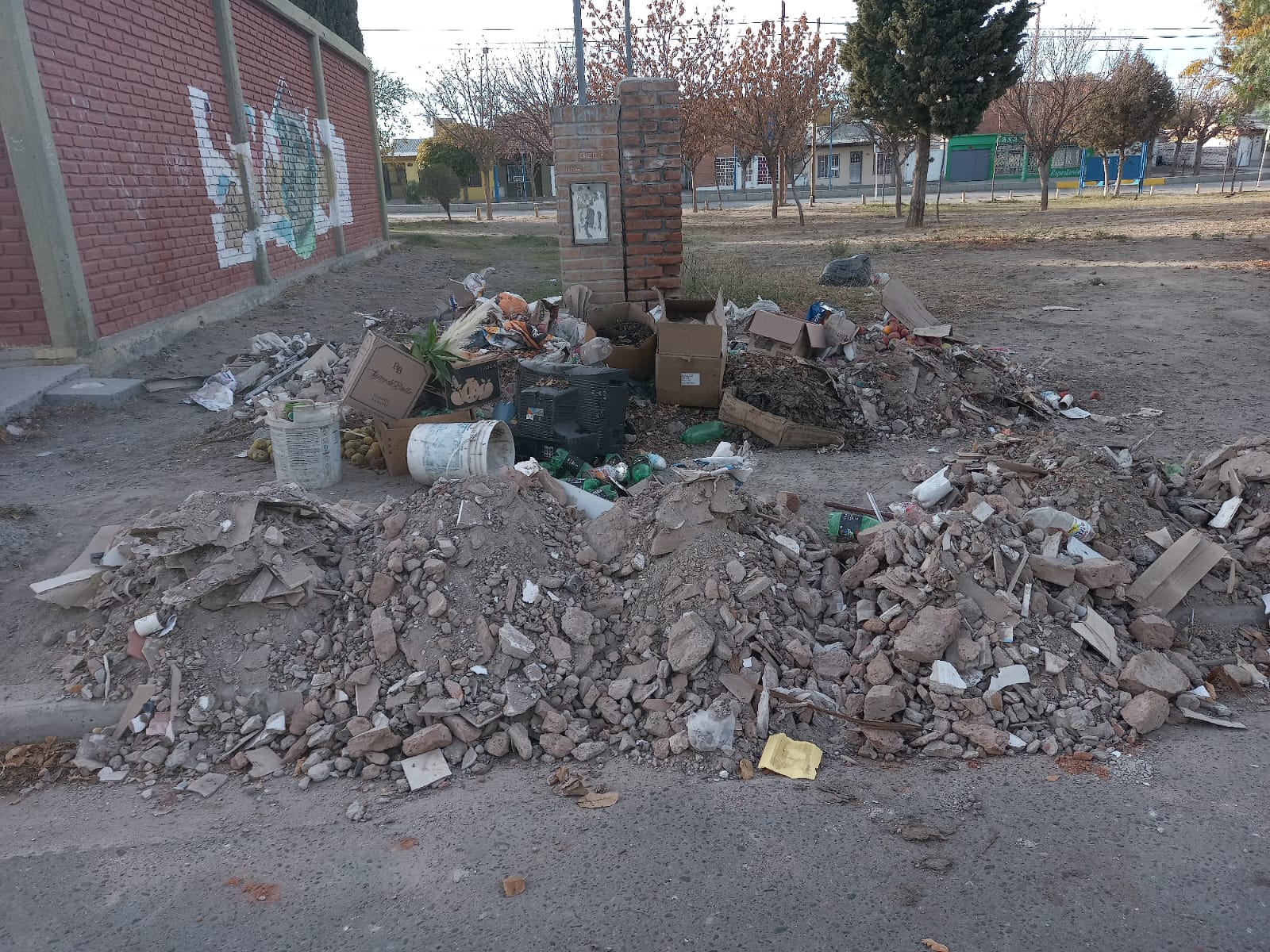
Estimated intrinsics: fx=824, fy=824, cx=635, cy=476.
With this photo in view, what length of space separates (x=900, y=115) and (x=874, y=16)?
2370mm

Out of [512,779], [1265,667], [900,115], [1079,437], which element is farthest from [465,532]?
[900,115]

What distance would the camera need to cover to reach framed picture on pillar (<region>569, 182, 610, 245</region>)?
7.75 metres

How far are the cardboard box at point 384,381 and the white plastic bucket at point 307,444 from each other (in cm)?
36

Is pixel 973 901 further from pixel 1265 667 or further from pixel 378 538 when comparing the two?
pixel 378 538

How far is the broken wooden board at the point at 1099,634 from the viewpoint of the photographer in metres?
3.24

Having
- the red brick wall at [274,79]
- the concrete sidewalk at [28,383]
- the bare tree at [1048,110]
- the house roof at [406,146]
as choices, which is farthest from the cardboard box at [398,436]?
the house roof at [406,146]

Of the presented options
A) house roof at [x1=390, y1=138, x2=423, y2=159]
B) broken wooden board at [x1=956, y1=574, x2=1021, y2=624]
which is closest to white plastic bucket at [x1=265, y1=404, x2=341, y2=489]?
broken wooden board at [x1=956, y1=574, x2=1021, y2=624]

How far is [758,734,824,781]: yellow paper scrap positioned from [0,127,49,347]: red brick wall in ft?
24.5

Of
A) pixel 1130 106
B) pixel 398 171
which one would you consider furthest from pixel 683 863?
pixel 398 171

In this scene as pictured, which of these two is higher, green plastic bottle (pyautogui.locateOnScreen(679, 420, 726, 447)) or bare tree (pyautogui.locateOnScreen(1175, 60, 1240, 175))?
bare tree (pyautogui.locateOnScreen(1175, 60, 1240, 175))

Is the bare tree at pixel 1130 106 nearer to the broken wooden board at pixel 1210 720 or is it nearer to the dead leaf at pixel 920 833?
the broken wooden board at pixel 1210 720

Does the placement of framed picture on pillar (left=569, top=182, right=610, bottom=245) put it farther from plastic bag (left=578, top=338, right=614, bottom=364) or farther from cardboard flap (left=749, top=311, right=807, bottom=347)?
cardboard flap (left=749, top=311, right=807, bottom=347)

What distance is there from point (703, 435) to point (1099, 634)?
9.90 ft

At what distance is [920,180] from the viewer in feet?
70.5
